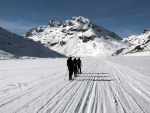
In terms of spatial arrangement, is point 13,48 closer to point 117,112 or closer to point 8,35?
point 8,35

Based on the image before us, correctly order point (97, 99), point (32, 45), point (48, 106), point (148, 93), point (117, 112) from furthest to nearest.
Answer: point (32, 45) → point (148, 93) → point (97, 99) → point (48, 106) → point (117, 112)

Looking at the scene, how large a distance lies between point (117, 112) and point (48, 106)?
2.62 metres

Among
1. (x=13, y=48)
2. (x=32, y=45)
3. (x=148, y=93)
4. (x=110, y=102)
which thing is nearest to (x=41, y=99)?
(x=110, y=102)

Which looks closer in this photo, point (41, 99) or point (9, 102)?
point (9, 102)

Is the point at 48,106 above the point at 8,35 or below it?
below

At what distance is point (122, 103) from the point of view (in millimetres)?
9656

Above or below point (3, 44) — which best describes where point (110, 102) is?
below

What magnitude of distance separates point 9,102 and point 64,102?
2288mm

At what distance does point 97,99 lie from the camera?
10383 mm

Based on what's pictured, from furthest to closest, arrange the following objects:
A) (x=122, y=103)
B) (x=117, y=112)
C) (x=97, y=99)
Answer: (x=97, y=99) < (x=122, y=103) < (x=117, y=112)

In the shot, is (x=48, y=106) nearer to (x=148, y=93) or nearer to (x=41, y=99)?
(x=41, y=99)

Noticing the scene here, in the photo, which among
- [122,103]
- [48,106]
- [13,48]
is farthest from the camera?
[13,48]

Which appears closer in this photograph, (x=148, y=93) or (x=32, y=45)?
(x=148, y=93)

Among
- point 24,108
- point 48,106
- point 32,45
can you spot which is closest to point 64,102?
point 48,106
